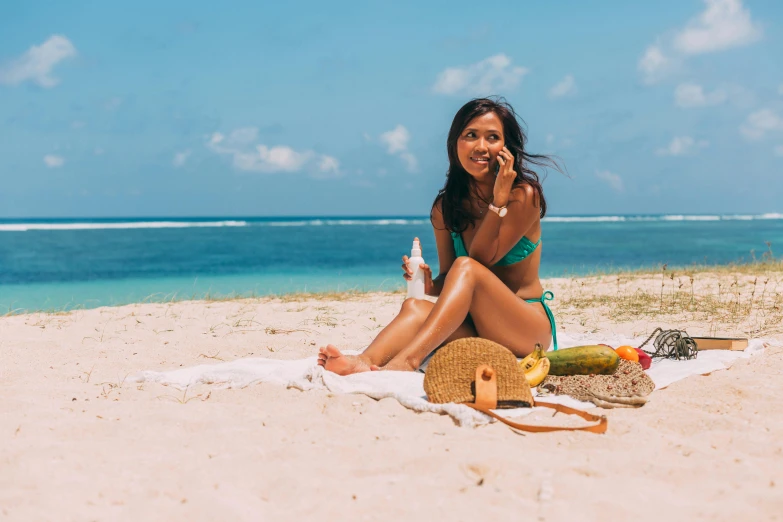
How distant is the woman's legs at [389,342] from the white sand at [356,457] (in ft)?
1.38

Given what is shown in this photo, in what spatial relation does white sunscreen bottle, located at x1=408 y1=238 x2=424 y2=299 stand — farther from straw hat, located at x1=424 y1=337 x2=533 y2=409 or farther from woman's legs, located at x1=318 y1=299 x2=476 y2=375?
straw hat, located at x1=424 y1=337 x2=533 y2=409

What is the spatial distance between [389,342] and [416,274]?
0.56 metres

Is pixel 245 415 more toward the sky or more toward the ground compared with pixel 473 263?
more toward the ground

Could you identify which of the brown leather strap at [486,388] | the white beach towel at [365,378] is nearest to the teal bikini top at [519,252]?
the white beach towel at [365,378]

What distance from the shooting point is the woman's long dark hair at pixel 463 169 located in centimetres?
489

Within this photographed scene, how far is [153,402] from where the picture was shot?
3963 mm

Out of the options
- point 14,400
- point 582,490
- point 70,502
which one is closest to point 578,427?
point 582,490

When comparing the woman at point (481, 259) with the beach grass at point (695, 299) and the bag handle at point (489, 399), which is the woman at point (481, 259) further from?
the beach grass at point (695, 299)

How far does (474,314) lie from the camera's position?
465 centimetres

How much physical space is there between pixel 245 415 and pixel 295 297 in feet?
20.1

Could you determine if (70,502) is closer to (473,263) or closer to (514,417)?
(514,417)

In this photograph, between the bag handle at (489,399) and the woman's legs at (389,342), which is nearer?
the bag handle at (489,399)

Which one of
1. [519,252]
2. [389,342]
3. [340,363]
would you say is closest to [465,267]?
[519,252]

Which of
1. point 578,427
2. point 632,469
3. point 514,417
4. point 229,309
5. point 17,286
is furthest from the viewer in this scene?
point 17,286
